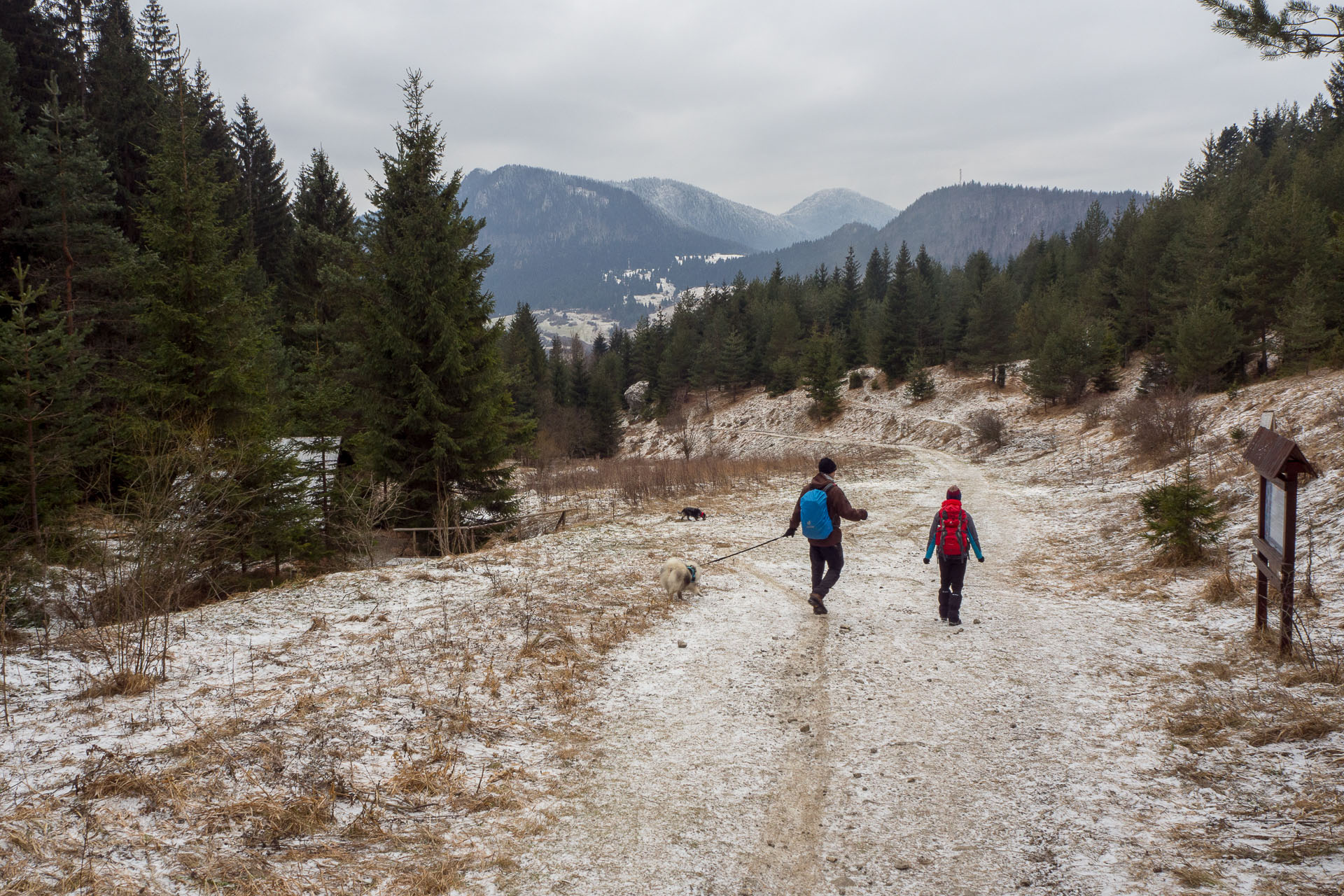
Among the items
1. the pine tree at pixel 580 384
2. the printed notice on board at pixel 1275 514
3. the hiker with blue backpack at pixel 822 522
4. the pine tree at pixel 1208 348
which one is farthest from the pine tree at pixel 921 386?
the printed notice on board at pixel 1275 514

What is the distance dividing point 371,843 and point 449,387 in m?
12.3

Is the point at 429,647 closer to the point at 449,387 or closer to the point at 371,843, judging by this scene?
the point at 371,843

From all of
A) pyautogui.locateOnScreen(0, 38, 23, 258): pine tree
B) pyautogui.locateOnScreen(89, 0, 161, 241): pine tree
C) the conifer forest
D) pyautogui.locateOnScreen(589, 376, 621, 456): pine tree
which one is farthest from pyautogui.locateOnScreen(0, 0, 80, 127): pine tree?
pyautogui.locateOnScreen(589, 376, 621, 456): pine tree

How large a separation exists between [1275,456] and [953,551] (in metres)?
3.31

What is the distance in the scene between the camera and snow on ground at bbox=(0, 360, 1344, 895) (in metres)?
3.77

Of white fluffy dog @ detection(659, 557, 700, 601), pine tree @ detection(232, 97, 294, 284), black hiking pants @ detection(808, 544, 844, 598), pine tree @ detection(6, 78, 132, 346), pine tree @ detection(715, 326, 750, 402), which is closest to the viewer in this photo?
black hiking pants @ detection(808, 544, 844, 598)

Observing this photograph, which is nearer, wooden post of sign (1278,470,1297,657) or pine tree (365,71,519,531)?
wooden post of sign (1278,470,1297,657)

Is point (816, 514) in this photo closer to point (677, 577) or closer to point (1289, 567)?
point (677, 577)

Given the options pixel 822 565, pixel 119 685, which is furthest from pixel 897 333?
pixel 119 685

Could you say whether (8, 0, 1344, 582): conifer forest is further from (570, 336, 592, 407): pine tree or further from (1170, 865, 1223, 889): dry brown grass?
(570, 336, 592, 407): pine tree

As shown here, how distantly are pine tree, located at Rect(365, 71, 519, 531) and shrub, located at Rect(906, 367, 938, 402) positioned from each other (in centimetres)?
4082

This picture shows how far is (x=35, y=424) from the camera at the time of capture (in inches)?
474

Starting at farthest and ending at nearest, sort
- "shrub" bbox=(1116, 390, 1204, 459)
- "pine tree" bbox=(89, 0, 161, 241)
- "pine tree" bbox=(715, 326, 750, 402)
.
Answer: "pine tree" bbox=(715, 326, 750, 402), "pine tree" bbox=(89, 0, 161, 241), "shrub" bbox=(1116, 390, 1204, 459)

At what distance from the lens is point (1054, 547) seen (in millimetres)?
13164
